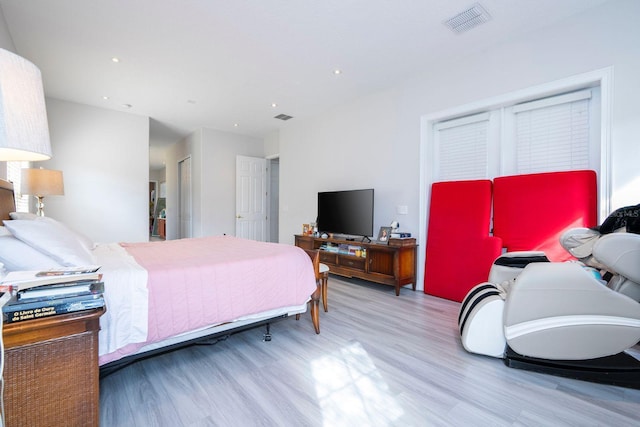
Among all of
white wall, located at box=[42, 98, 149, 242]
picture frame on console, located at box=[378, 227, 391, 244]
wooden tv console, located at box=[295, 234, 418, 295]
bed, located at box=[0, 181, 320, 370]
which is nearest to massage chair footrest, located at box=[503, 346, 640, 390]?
bed, located at box=[0, 181, 320, 370]

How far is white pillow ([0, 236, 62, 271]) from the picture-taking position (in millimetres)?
1395

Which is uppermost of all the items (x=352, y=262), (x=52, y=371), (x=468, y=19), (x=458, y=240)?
(x=468, y=19)

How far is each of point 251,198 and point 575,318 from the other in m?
5.96

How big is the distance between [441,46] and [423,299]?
2878 millimetres

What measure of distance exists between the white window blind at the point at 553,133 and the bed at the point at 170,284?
2.66 m

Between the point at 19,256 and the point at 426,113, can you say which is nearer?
the point at 19,256

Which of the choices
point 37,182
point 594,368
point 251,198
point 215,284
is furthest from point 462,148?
point 37,182

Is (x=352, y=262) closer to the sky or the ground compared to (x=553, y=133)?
closer to the ground

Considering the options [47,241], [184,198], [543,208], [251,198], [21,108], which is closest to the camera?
[21,108]

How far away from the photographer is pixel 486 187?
327cm

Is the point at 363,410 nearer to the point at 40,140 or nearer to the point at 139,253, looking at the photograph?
the point at 40,140

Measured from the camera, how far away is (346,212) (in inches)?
175

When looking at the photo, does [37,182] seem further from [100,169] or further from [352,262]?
[352,262]

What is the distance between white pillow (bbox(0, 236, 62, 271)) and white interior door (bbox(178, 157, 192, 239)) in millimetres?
5378
